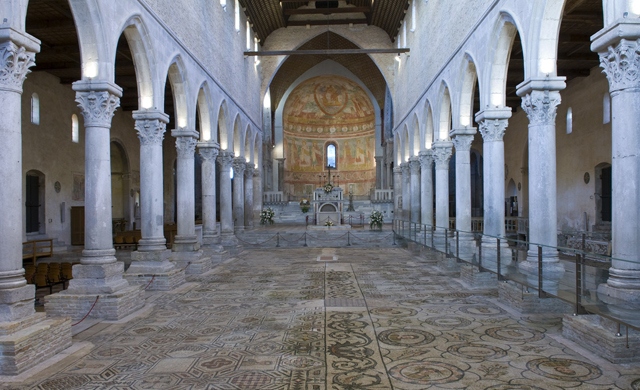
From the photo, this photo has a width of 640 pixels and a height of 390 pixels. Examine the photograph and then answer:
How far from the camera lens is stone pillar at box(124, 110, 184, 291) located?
1276 cm

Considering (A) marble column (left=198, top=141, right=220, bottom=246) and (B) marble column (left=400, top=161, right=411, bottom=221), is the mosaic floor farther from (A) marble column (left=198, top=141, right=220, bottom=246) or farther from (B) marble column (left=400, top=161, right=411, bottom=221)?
(B) marble column (left=400, top=161, right=411, bottom=221)

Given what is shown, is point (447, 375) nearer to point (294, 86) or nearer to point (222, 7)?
point (222, 7)

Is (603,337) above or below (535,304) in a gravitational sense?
above

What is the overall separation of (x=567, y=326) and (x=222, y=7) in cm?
1972

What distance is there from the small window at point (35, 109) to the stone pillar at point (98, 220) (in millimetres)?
12991

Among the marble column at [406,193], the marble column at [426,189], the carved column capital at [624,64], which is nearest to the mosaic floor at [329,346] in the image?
the carved column capital at [624,64]

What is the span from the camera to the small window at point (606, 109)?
20156mm

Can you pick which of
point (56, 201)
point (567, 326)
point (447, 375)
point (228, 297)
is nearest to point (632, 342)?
point (567, 326)

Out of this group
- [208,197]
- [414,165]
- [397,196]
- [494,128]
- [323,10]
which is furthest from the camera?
[397,196]

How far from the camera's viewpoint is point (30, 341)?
6.62m

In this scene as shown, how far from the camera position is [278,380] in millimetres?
5988

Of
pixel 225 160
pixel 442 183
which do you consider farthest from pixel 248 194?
pixel 442 183

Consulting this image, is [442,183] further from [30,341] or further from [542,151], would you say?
[30,341]

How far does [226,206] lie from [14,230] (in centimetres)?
1453
